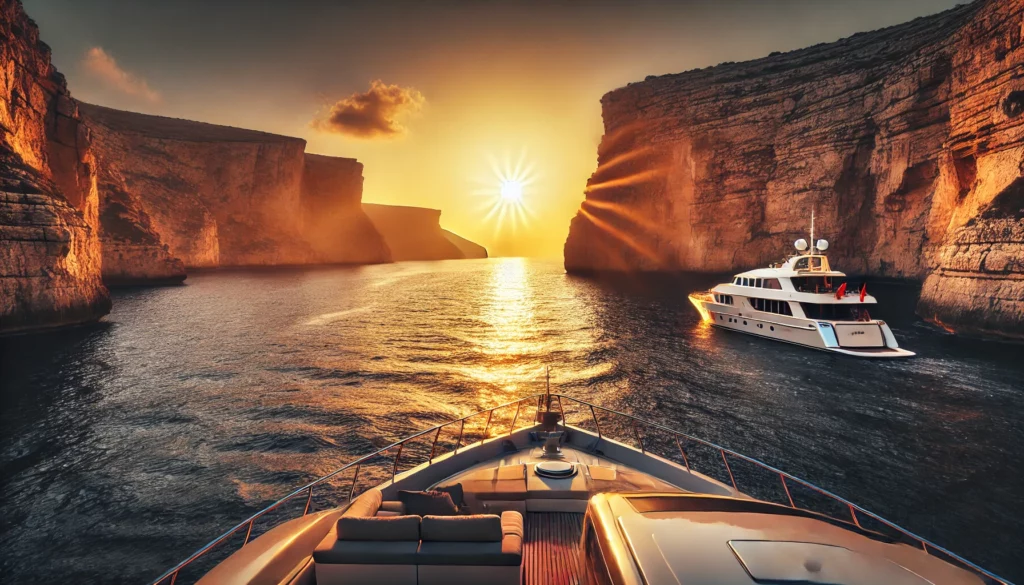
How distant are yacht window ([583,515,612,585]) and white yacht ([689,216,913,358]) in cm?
2526

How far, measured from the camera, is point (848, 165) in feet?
189

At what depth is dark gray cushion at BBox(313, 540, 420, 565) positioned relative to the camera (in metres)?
3.89

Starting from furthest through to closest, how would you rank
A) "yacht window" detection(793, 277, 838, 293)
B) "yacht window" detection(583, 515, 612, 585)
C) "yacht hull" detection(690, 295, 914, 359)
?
"yacht window" detection(793, 277, 838, 293)
"yacht hull" detection(690, 295, 914, 359)
"yacht window" detection(583, 515, 612, 585)

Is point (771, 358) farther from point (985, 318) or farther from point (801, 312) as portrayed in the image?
point (985, 318)

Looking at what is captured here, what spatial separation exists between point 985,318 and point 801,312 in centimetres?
1062

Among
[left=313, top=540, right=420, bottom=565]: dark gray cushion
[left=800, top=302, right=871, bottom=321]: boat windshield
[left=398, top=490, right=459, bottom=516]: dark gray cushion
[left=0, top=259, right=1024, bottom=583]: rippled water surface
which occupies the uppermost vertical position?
[left=800, top=302, right=871, bottom=321]: boat windshield

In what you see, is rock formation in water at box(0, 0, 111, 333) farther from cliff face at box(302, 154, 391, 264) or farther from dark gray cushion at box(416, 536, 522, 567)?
cliff face at box(302, 154, 391, 264)

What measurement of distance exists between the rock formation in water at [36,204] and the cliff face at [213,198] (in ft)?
86.5

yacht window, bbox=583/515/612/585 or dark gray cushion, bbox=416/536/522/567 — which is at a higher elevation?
yacht window, bbox=583/515/612/585

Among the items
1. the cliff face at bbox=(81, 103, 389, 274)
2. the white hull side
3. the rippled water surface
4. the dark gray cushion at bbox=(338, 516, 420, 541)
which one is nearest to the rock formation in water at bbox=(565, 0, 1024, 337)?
the rippled water surface

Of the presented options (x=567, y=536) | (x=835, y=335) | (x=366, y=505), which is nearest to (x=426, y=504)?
(x=366, y=505)

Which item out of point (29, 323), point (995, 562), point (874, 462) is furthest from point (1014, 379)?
point (29, 323)

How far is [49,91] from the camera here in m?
39.3

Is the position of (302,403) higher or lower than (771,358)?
lower
